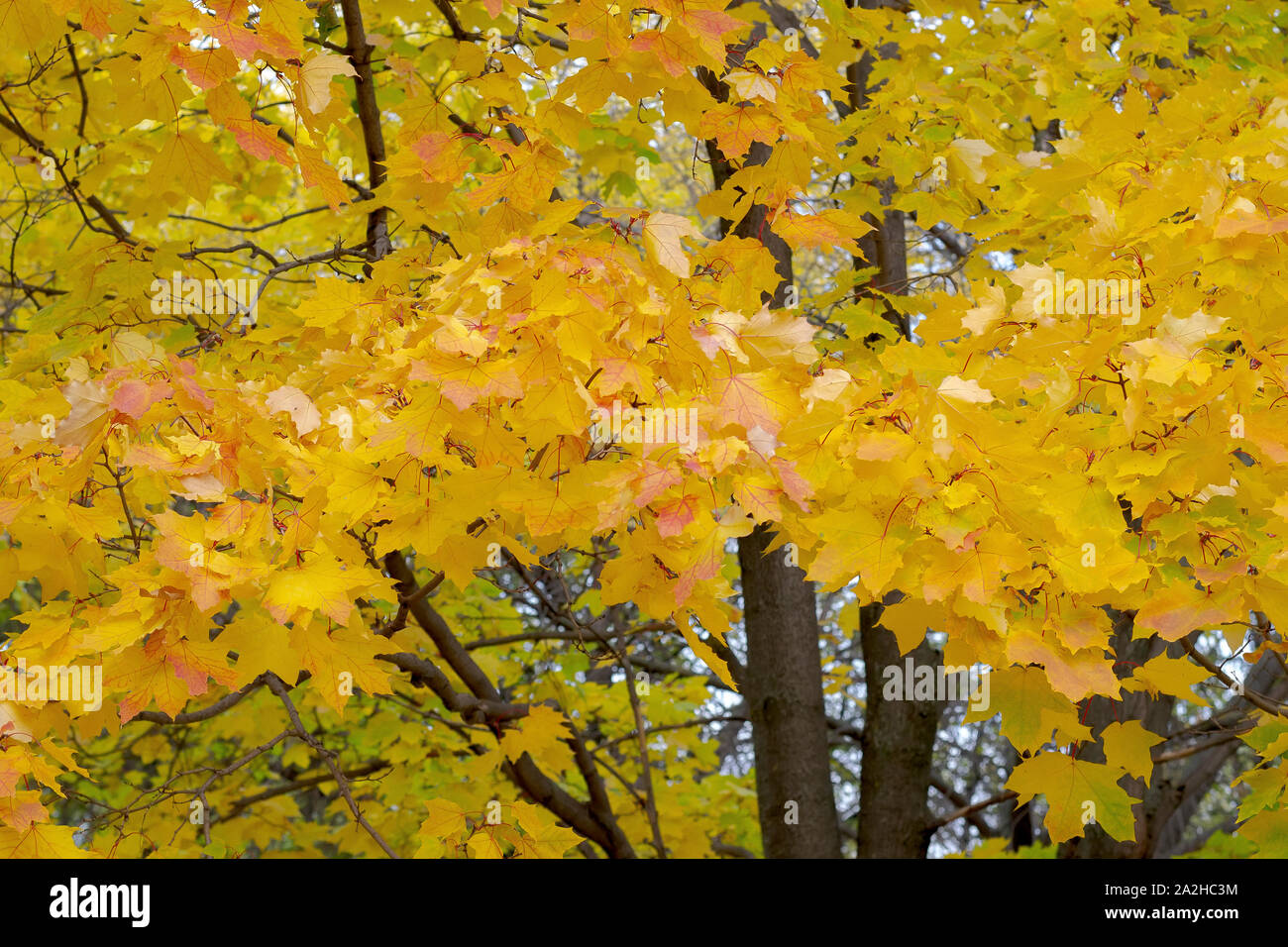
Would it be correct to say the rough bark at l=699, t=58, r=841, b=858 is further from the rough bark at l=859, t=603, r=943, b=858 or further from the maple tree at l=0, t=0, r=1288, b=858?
the maple tree at l=0, t=0, r=1288, b=858

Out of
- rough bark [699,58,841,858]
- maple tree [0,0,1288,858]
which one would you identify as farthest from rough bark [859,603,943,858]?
maple tree [0,0,1288,858]

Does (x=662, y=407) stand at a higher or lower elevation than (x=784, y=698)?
higher

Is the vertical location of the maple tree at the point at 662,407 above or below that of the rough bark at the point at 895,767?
above

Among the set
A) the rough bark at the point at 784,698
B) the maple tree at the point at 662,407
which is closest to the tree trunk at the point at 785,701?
the rough bark at the point at 784,698

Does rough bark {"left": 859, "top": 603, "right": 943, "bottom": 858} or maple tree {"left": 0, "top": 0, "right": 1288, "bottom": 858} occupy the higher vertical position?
maple tree {"left": 0, "top": 0, "right": 1288, "bottom": 858}

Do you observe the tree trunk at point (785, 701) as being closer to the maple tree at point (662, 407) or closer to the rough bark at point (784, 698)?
the rough bark at point (784, 698)

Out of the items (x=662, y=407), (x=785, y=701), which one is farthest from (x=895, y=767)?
(x=662, y=407)

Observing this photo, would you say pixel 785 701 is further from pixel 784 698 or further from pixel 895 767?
pixel 895 767

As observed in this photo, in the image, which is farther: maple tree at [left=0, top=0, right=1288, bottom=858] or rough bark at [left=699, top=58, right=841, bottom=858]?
rough bark at [left=699, top=58, right=841, bottom=858]

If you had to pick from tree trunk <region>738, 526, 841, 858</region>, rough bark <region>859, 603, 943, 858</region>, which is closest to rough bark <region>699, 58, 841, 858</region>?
tree trunk <region>738, 526, 841, 858</region>
